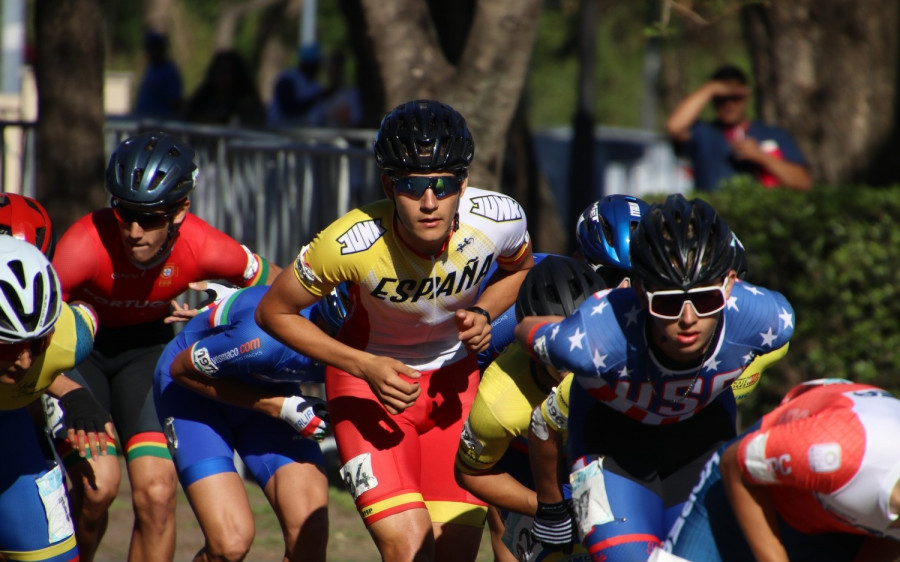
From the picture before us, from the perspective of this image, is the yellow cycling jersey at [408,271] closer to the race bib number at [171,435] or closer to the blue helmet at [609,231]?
the blue helmet at [609,231]

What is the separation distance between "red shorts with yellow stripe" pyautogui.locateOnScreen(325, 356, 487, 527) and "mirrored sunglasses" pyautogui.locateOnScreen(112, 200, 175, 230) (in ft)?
3.89

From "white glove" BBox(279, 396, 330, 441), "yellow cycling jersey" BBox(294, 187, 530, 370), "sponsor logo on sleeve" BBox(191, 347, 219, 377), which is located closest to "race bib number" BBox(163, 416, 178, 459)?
"sponsor logo on sleeve" BBox(191, 347, 219, 377)

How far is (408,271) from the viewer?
5.00 metres

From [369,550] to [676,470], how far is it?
11.9 ft

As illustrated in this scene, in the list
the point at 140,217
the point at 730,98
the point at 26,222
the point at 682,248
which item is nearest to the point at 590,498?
the point at 682,248

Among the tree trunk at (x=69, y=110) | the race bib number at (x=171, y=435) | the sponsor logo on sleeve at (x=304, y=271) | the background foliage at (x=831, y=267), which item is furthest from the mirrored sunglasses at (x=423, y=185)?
the background foliage at (x=831, y=267)

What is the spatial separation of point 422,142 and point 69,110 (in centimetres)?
517

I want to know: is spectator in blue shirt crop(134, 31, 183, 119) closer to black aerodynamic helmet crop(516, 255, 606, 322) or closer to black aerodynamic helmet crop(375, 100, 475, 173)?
black aerodynamic helmet crop(375, 100, 475, 173)

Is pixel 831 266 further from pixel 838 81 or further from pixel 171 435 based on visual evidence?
pixel 171 435

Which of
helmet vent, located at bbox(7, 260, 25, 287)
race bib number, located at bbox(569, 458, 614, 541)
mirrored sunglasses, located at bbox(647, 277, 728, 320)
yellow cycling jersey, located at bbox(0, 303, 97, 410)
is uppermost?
mirrored sunglasses, located at bbox(647, 277, 728, 320)

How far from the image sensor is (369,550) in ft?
24.9

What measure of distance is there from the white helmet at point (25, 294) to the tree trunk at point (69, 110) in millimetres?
4834

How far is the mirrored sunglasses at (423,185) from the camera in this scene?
15.9 ft

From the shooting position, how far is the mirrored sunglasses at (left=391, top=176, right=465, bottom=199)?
191 inches
